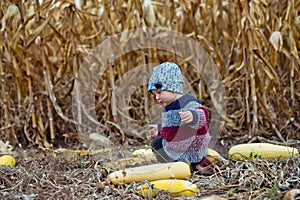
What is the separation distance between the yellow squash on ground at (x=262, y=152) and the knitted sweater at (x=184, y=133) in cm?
18

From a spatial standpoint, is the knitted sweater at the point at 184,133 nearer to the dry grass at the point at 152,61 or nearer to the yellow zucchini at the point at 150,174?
the yellow zucchini at the point at 150,174

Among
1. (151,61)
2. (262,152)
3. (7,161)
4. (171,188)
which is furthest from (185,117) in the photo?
(151,61)

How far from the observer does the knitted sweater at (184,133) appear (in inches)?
81.4

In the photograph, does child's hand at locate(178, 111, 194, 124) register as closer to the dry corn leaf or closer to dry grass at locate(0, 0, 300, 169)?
dry grass at locate(0, 0, 300, 169)

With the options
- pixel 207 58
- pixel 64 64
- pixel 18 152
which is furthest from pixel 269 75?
pixel 18 152

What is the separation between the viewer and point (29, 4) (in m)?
3.07

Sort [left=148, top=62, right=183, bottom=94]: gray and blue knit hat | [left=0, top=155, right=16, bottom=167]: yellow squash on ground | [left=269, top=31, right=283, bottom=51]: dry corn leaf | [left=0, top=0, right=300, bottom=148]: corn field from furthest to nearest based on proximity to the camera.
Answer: [left=0, top=0, right=300, bottom=148]: corn field < [left=269, top=31, right=283, bottom=51]: dry corn leaf < [left=0, top=155, right=16, bottom=167]: yellow squash on ground < [left=148, top=62, right=183, bottom=94]: gray and blue knit hat

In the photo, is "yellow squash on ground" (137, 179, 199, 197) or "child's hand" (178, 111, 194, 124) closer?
"yellow squash on ground" (137, 179, 199, 197)

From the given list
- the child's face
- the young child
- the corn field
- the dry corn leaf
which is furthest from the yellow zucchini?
the dry corn leaf

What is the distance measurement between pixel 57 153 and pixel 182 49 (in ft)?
3.82

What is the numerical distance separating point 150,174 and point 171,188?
161 millimetres

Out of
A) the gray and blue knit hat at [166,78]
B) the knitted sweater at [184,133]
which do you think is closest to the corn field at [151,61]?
the knitted sweater at [184,133]

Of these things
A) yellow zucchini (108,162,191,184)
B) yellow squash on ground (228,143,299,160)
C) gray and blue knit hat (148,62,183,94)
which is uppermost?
gray and blue knit hat (148,62,183,94)

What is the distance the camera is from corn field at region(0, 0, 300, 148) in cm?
284
